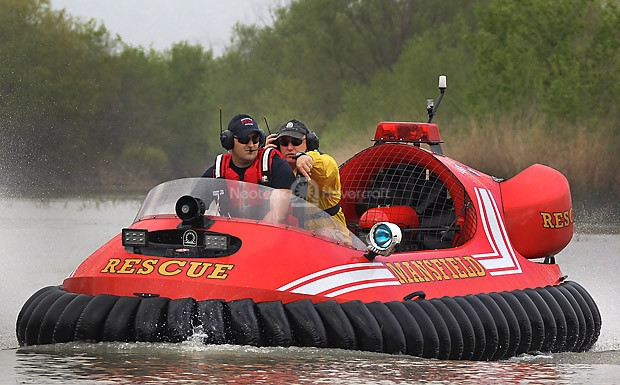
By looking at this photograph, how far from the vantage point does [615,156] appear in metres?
23.7

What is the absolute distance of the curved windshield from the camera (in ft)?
24.5

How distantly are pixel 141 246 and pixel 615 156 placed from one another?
17475mm

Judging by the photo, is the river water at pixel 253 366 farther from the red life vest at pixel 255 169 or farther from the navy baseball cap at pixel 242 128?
the navy baseball cap at pixel 242 128

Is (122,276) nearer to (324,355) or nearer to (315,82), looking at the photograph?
(324,355)

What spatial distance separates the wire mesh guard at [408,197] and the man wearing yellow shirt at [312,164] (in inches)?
40.0

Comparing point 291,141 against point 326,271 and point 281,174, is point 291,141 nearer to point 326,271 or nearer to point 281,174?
point 281,174

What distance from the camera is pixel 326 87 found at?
42031mm

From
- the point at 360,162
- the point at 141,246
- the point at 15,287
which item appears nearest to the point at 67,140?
the point at 15,287

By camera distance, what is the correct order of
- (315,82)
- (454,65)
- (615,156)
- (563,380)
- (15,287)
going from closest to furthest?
(563,380) → (15,287) → (615,156) → (454,65) → (315,82)

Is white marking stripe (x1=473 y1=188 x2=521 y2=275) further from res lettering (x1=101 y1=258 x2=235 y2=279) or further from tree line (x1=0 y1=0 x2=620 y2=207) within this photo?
tree line (x1=0 y1=0 x2=620 y2=207)

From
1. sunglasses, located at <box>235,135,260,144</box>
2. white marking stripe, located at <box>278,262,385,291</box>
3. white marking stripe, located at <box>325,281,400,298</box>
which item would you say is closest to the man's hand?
sunglasses, located at <box>235,135,260,144</box>

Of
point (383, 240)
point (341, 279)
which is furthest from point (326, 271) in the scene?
point (383, 240)

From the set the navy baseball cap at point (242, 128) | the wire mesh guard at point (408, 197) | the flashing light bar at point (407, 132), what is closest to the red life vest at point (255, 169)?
the navy baseball cap at point (242, 128)

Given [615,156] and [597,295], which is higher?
[615,156]
